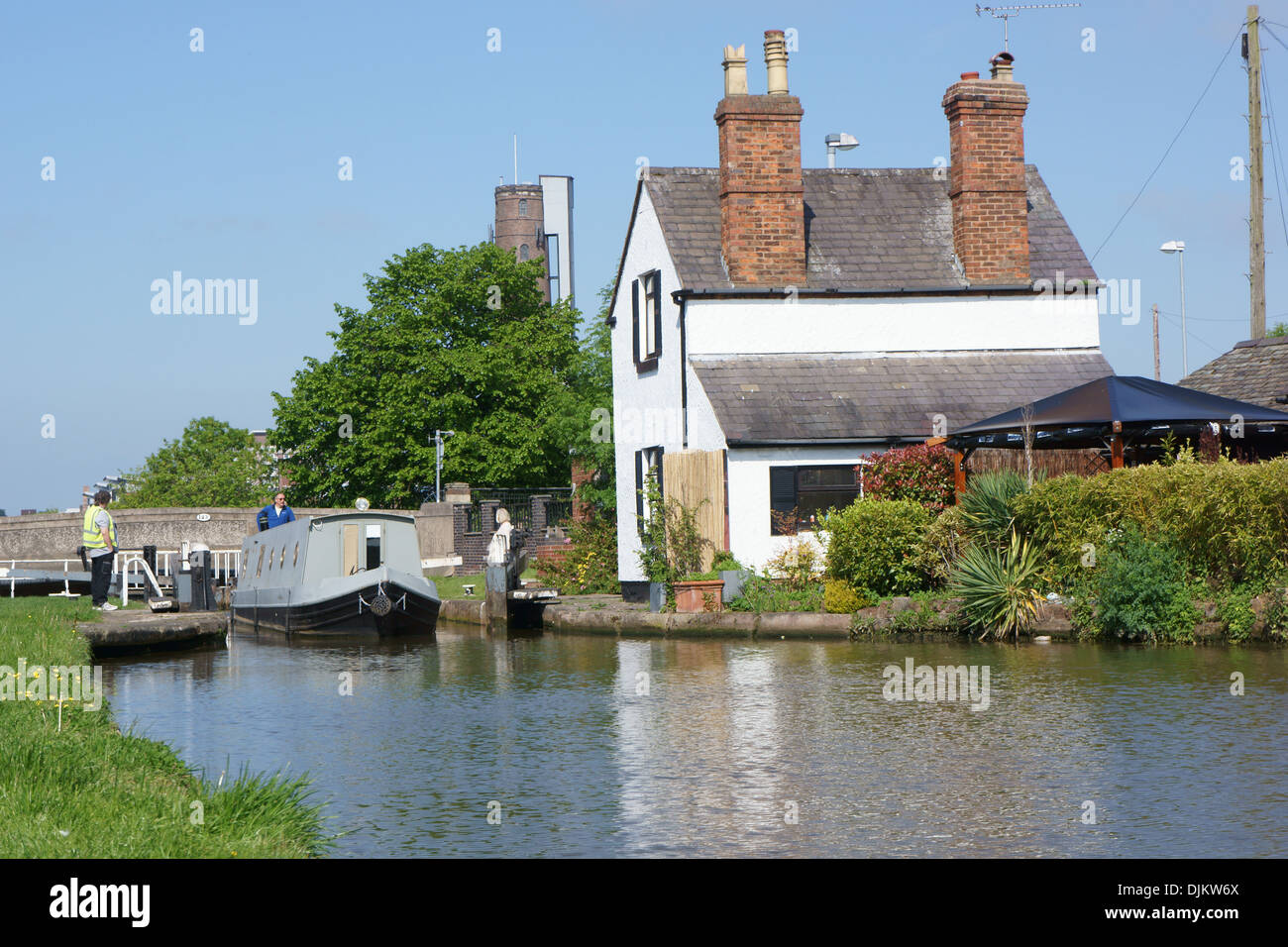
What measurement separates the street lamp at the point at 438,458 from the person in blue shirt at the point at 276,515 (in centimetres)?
2098

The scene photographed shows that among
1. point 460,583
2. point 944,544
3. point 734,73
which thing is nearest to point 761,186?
point 734,73

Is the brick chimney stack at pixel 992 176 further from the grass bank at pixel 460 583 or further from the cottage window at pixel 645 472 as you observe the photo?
the grass bank at pixel 460 583

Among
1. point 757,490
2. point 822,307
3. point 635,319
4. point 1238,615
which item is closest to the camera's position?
point 1238,615

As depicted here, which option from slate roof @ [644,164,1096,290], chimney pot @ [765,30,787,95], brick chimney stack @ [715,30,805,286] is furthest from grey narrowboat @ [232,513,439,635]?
chimney pot @ [765,30,787,95]

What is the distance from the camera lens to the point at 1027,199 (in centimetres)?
2894

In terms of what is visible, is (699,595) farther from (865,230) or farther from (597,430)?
(597,430)

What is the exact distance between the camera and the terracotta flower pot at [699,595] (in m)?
22.0

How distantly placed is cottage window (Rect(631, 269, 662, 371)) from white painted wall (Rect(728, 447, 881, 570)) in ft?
14.0

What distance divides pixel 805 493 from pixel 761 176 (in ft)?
20.3

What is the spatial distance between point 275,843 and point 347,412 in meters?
53.2

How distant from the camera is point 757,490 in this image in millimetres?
23875

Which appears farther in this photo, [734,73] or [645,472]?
[645,472]

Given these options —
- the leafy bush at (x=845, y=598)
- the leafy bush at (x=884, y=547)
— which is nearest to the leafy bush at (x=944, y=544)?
the leafy bush at (x=884, y=547)
